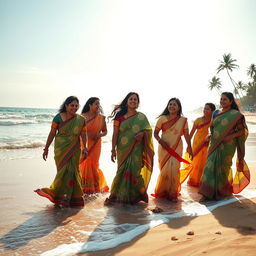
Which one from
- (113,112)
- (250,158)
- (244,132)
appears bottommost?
(250,158)

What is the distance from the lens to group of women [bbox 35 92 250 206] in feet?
15.4

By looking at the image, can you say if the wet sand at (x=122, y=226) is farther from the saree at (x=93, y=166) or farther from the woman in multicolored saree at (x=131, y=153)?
the saree at (x=93, y=166)

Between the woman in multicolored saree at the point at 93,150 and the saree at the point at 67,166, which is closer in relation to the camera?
the saree at the point at 67,166

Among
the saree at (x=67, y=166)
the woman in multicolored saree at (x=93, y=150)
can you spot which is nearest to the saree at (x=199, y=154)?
the woman in multicolored saree at (x=93, y=150)

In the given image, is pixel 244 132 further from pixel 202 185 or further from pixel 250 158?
pixel 250 158

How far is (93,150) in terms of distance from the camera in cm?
577

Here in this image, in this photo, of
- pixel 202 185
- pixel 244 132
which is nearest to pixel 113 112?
pixel 202 185

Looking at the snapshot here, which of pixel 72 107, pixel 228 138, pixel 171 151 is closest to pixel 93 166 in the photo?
pixel 72 107

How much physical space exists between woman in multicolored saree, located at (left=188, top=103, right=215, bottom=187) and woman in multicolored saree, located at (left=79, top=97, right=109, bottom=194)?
1946mm

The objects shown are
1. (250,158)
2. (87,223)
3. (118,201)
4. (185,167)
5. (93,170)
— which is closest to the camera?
(87,223)

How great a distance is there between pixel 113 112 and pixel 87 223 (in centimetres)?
206

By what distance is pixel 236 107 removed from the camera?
540 cm

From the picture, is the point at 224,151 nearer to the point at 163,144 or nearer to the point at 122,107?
the point at 163,144

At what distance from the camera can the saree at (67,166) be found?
180 inches
